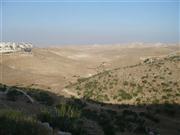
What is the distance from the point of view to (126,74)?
41.6m

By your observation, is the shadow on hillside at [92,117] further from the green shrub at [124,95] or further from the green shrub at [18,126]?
the green shrub at [124,95]

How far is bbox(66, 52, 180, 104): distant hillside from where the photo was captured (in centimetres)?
3148

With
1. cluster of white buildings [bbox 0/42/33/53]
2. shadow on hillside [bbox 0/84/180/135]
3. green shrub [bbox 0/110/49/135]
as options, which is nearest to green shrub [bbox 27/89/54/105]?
shadow on hillside [bbox 0/84/180/135]

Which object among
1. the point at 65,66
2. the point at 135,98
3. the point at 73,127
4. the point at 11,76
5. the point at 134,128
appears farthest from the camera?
the point at 65,66

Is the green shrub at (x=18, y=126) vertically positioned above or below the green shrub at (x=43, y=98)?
above

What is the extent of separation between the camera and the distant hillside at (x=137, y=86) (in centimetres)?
3148

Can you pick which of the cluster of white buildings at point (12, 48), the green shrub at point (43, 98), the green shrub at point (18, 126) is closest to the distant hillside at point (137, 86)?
the green shrub at point (43, 98)

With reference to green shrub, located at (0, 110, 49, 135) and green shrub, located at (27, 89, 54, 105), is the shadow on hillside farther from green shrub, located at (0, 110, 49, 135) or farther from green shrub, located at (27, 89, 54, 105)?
green shrub, located at (0, 110, 49, 135)

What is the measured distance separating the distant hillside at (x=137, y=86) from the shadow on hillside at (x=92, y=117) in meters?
3.11

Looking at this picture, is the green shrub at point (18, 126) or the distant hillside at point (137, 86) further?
the distant hillside at point (137, 86)

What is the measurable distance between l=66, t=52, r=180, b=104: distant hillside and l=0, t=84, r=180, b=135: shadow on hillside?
3115mm

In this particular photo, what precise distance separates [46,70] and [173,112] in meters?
37.4

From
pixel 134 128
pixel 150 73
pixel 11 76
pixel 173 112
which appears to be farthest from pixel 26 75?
pixel 134 128

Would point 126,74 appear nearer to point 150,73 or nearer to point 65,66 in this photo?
point 150,73
